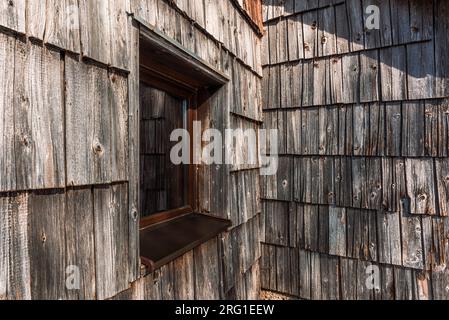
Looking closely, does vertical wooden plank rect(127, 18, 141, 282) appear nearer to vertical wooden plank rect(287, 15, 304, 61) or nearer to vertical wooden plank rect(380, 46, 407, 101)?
vertical wooden plank rect(287, 15, 304, 61)

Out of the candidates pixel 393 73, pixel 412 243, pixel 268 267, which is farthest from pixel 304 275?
pixel 393 73

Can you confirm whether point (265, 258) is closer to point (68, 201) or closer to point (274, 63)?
point (274, 63)

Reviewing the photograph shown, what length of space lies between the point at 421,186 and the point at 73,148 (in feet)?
8.47

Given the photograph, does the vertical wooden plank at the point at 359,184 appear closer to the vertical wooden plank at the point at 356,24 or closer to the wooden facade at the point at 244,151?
the wooden facade at the point at 244,151

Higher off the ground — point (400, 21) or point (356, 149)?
point (400, 21)

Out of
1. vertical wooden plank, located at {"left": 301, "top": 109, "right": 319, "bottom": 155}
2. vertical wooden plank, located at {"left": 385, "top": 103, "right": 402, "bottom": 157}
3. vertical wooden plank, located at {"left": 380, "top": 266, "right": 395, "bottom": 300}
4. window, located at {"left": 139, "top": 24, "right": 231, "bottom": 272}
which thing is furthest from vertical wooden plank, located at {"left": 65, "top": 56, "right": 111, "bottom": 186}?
vertical wooden plank, located at {"left": 380, "top": 266, "right": 395, "bottom": 300}

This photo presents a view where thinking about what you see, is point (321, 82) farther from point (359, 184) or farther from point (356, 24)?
point (359, 184)

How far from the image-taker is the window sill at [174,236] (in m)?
1.21

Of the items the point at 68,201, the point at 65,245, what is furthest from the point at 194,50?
the point at 65,245

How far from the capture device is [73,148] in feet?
3.00

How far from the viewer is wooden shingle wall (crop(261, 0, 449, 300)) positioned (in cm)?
226

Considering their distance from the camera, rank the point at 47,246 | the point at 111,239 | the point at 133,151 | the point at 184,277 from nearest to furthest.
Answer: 1. the point at 47,246
2. the point at 111,239
3. the point at 133,151
4. the point at 184,277

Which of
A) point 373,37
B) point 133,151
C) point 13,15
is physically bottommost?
point 133,151

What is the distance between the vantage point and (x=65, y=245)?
89 centimetres
